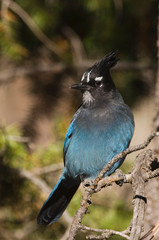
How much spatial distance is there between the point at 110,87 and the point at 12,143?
0.87 meters

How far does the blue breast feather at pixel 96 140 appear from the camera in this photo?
2.98 metres

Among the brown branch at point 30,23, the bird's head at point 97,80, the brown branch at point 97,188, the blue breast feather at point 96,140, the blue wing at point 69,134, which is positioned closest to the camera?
the brown branch at point 97,188

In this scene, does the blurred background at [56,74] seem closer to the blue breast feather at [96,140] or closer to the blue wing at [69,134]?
the blue wing at [69,134]

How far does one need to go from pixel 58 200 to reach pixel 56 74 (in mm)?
1266

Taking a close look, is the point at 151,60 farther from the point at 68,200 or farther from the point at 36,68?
the point at 68,200

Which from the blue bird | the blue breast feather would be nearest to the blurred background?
the blue bird

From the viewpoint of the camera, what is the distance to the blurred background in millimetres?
3309

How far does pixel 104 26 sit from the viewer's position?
152 inches

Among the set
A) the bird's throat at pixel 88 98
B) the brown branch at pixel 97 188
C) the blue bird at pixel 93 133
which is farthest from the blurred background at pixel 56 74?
the brown branch at pixel 97 188

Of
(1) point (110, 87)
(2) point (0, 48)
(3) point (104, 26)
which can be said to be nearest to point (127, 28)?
(3) point (104, 26)

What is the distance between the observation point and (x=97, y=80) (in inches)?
126

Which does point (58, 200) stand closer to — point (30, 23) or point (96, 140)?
point (96, 140)

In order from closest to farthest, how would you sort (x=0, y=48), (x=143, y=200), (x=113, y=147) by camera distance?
(x=143, y=200)
(x=113, y=147)
(x=0, y=48)

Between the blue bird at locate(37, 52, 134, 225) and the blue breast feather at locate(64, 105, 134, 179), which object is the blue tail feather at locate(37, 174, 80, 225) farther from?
the blue breast feather at locate(64, 105, 134, 179)
